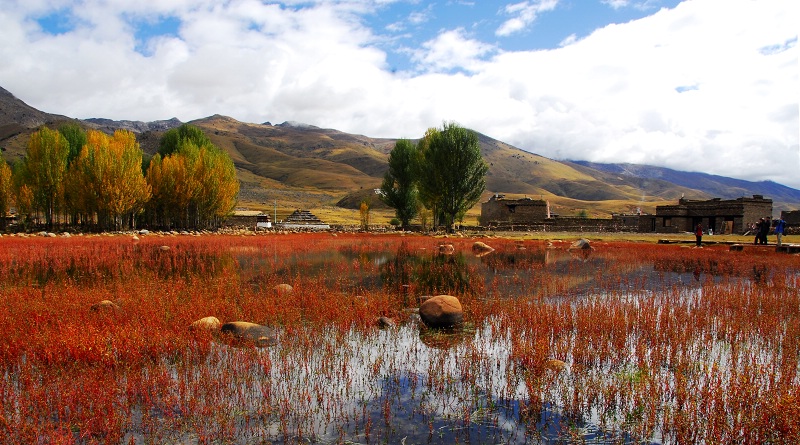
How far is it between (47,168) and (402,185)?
41.8 m

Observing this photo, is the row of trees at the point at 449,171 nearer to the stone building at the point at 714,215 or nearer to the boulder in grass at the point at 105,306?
the stone building at the point at 714,215

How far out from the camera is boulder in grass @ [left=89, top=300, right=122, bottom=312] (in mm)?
→ 11094

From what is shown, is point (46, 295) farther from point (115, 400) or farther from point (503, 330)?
point (503, 330)

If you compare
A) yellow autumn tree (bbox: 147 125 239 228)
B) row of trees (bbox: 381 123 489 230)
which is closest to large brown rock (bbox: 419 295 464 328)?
row of trees (bbox: 381 123 489 230)

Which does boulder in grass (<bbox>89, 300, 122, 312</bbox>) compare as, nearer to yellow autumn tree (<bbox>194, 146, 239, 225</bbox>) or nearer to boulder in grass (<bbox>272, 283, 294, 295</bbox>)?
boulder in grass (<bbox>272, 283, 294, 295</bbox>)

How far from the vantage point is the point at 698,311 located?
11828 millimetres

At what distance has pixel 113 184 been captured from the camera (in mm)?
49188

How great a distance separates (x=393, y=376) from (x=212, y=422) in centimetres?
292

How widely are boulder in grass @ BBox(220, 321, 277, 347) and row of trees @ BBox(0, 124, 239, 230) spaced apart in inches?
1875

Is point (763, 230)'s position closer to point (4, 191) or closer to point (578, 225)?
point (578, 225)

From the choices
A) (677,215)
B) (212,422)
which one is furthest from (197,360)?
(677,215)

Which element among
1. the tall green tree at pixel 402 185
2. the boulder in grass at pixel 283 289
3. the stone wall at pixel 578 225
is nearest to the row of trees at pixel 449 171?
the tall green tree at pixel 402 185

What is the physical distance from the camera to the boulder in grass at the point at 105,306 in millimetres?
11094

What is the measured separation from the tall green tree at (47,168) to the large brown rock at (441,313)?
55.8 metres
